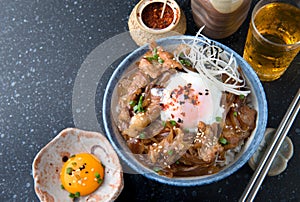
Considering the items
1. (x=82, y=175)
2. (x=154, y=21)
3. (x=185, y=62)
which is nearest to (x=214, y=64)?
(x=185, y=62)

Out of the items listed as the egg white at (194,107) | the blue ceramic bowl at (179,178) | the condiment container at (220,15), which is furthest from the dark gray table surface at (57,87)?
the egg white at (194,107)

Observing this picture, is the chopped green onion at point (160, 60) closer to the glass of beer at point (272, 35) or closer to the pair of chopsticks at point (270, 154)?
the glass of beer at point (272, 35)

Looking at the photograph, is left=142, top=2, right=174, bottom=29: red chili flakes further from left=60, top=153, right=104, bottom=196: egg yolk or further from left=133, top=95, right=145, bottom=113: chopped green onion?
left=60, top=153, right=104, bottom=196: egg yolk

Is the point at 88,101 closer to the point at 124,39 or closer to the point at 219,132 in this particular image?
the point at 124,39

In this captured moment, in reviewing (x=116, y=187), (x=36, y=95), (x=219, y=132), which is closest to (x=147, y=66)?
(x=219, y=132)

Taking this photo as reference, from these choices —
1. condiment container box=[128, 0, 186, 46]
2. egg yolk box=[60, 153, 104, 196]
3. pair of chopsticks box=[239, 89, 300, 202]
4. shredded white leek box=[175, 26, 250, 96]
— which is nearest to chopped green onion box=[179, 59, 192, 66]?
shredded white leek box=[175, 26, 250, 96]

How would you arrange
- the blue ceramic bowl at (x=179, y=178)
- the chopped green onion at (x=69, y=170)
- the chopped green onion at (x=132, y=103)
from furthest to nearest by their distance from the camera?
the chopped green onion at (x=69, y=170) → the chopped green onion at (x=132, y=103) → the blue ceramic bowl at (x=179, y=178)
